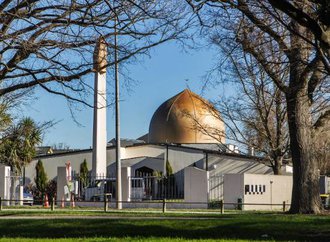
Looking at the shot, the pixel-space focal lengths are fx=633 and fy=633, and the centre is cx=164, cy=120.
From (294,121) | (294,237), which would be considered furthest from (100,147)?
(294,237)

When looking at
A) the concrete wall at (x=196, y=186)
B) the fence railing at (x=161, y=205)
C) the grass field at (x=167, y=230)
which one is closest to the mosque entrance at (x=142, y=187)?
the fence railing at (x=161, y=205)

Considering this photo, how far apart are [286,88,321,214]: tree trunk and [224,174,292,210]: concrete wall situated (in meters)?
7.89

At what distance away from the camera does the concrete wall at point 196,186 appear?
3325cm

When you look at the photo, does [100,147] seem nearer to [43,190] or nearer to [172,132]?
[43,190]

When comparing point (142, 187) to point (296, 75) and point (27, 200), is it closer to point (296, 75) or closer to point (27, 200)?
point (27, 200)

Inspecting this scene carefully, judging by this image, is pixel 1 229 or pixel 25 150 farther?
pixel 25 150

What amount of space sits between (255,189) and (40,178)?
2335cm

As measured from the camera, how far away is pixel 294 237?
14906 millimetres

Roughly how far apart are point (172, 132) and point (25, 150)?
67.4ft

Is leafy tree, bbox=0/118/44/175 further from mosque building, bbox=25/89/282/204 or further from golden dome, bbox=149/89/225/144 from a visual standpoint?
golden dome, bbox=149/89/225/144

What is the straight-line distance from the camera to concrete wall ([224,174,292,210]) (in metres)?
32.7

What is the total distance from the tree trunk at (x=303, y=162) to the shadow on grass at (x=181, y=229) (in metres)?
3.58

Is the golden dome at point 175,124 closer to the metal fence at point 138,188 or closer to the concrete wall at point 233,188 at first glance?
the metal fence at point 138,188

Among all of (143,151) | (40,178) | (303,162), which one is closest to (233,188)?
(303,162)
